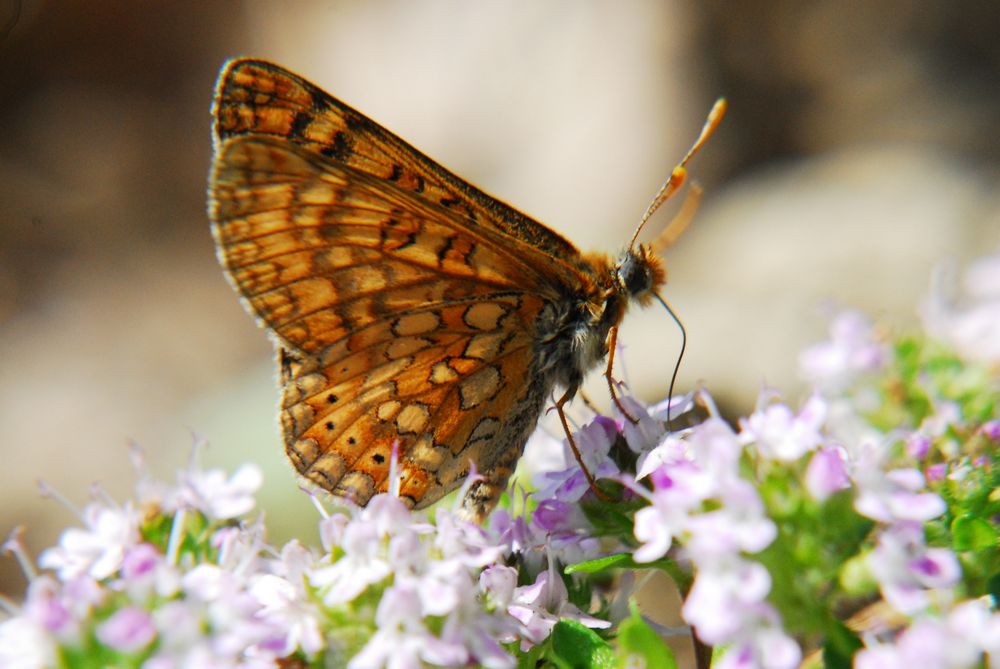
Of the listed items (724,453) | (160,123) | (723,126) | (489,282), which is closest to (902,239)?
(723,126)

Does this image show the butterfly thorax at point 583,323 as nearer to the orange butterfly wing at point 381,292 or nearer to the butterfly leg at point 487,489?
the orange butterfly wing at point 381,292

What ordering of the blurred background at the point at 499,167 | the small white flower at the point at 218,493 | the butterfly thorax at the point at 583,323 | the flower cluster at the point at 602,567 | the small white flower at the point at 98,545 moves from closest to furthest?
the flower cluster at the point at 602,567, the small white flower at the point at 98,545, the small white flower at the point at 218,493, the butterfly thorax at the point at 583,323, the blurred background at the point at 499,167

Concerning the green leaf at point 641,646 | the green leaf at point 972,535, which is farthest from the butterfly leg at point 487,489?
the green leaf at point 972,535

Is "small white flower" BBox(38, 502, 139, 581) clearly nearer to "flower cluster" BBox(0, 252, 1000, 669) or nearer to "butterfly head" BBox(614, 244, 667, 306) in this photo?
"flower cluster" BBox(0, 252, 1000, 669)

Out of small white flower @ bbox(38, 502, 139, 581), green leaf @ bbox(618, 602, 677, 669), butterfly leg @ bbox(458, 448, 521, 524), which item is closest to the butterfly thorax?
butterfly leg @ bbox(458, 448, 521, 524)

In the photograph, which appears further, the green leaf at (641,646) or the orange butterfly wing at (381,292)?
the orange butterfly wing at (381,292)

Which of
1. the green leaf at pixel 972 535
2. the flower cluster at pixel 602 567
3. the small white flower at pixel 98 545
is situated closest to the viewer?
the flower cluster at pixel 602 567

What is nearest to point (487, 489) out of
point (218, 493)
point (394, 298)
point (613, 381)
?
point (613, 381)

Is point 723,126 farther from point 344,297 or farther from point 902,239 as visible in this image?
point 344,297

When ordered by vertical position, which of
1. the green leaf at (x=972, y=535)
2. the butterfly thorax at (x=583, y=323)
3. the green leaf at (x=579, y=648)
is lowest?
the green leaf at (x=579, y=648)

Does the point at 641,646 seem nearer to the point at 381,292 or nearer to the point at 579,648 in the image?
the point at 579,648
